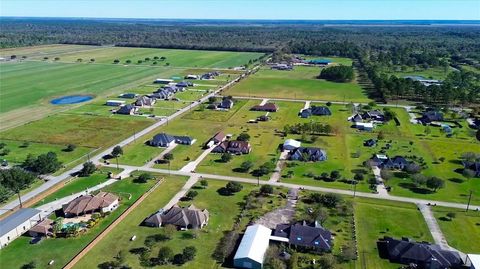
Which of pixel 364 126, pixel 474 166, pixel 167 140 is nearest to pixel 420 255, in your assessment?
pixel 474 166

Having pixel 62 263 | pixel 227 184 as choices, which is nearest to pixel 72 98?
pixel 227 184

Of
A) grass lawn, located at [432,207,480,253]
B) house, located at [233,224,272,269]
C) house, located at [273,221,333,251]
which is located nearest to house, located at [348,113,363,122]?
grass lawn, located at [432,207,480,253]

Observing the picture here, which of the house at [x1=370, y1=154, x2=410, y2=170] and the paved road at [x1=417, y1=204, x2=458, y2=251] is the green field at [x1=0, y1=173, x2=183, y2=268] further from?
the house at [x1=370, y1=154, x2=410, y2=170]

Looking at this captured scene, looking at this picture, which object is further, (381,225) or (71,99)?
(71,99)

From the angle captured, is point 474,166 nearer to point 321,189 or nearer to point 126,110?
point 321,189

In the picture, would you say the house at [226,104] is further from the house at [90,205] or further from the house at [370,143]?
the house at [90,205]

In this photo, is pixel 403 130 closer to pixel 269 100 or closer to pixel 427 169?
pixel 427 169
